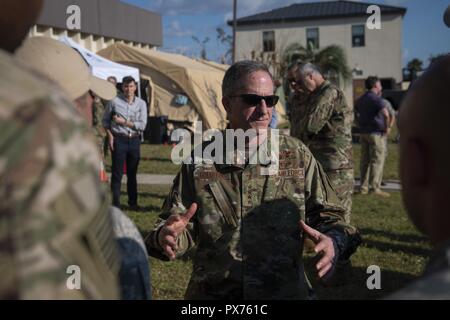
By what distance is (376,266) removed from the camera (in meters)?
6.13

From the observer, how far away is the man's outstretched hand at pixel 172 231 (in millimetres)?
2297

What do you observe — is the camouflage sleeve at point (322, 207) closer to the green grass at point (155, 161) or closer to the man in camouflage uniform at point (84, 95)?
the man in camouflage uniform at point (84, 95)

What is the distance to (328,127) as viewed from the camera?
20.6 ft

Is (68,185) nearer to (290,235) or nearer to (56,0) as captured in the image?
(290,235)

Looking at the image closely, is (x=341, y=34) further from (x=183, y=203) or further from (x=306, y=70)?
(x=183, y=203)

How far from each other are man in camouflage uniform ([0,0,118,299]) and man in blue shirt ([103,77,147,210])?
317 inches

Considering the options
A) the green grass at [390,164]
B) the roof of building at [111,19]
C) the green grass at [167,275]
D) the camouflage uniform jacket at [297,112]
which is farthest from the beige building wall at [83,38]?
the camouflage uniform jacket at [297,112]

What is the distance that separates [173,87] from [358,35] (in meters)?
30.4

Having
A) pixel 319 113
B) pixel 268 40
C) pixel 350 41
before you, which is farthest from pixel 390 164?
pixel 268 40

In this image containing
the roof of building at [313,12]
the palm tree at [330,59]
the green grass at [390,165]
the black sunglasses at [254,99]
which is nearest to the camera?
the black sunglasses at [254,99]

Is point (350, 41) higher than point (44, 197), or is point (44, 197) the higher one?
point (350, 41)

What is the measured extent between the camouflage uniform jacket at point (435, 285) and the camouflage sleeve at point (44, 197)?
59 centimetres
